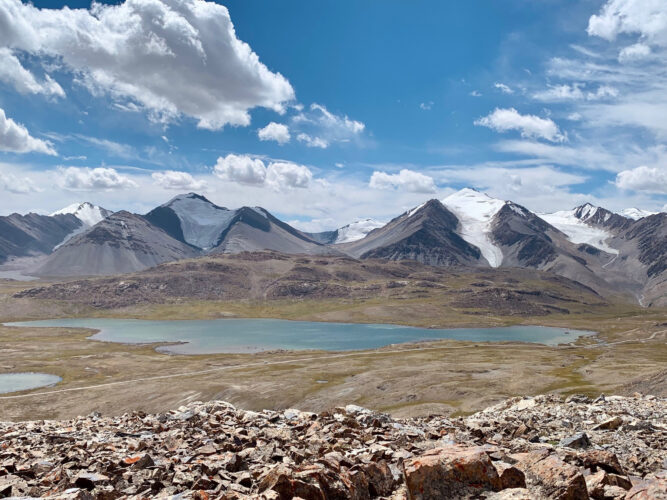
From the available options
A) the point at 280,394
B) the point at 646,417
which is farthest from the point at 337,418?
the point at 280,394

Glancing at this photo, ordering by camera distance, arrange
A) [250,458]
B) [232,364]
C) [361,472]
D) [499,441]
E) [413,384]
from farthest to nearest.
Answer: [232,364] → [413,384] → [499,441] → [250,458] → [361,472]

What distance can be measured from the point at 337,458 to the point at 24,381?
150 metres

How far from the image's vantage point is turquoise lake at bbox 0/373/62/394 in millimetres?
123794

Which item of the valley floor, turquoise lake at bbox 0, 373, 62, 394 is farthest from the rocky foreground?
turquoise lake at bbox 0, 373, 62, 394

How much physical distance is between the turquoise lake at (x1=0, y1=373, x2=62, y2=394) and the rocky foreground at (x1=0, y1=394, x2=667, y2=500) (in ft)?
367

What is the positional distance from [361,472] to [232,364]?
151 m

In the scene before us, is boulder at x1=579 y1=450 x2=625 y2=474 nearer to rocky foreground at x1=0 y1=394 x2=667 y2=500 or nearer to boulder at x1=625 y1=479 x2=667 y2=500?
rocky foreground at x1=0 y1=394 x2=667 y2=500

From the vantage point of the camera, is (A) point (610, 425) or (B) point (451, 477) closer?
(B) point (451, 477)

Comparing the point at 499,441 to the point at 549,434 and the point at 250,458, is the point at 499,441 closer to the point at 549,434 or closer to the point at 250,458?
the point at 549,434

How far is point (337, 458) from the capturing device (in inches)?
691

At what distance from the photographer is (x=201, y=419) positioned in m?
32.5

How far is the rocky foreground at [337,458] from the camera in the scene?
14031mm

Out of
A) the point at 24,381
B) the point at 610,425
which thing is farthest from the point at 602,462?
the point at 24,381

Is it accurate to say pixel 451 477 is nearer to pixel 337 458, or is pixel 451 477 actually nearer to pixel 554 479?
pixel 554 479
